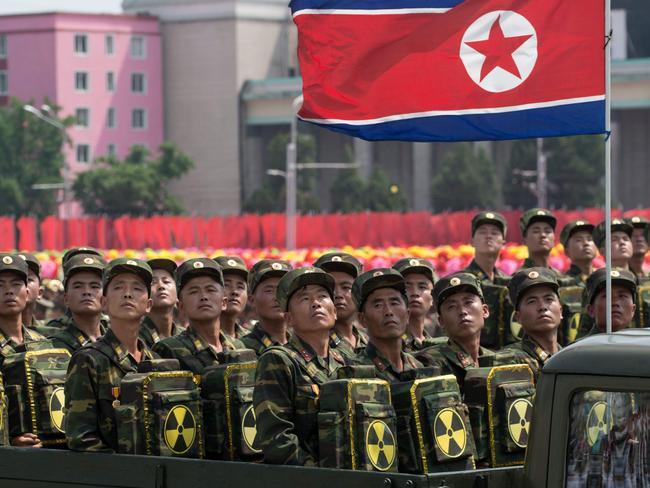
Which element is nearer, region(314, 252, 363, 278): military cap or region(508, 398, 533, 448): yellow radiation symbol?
region(508, 398, 533, 448): yellow radiation symbol

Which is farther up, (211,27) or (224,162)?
(211,27)

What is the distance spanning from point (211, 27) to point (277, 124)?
6515 millimetres

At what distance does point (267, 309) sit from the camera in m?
9.51

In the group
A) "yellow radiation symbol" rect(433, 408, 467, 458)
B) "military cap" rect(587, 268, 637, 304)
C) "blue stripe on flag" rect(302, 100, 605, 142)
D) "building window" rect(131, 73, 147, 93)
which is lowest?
"yellow radiation symbol" rect(433, 408, 467, 458)

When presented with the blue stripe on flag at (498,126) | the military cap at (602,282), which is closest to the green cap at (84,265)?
the blue stripe on flag at (498,126)

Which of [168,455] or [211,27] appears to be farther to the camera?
[211,27]

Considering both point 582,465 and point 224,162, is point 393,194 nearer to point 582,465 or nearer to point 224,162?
point 224,162

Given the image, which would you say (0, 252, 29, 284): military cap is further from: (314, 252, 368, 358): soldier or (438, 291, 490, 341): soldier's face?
(438, 291, 490, 341): soldier's face

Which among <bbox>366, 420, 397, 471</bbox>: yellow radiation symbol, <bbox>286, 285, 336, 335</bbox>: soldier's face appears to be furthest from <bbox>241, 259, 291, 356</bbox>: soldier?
<bbox>366, 420, 397, 471</bbox>: yellow radiation symbol

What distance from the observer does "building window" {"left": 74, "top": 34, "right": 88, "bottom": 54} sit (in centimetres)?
9738

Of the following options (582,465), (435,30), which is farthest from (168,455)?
(435,30)

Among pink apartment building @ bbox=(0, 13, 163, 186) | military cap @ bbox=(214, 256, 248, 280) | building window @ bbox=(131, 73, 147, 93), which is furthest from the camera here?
building window @ bbox=(131, 73, 147, 93)

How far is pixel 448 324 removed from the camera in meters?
7.93

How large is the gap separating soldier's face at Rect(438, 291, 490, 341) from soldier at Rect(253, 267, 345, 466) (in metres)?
0.67
